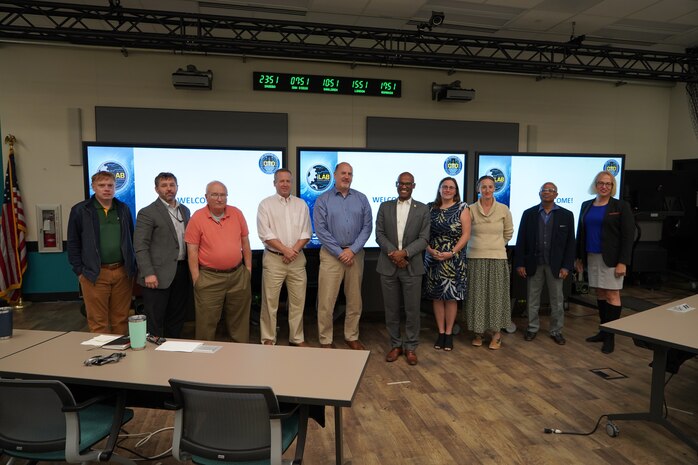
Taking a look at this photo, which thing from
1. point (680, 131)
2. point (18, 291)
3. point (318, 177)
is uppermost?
point (680, 131)

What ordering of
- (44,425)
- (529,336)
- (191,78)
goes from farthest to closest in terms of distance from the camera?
1. (191,78)
2. (529,336)
3. (44,425)

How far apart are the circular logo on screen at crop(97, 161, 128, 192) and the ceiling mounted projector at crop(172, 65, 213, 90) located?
1638 millimetres

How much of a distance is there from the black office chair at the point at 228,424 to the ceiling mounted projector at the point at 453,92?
5940 millimetres

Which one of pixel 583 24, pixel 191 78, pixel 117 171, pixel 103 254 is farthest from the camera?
pixel 583 24

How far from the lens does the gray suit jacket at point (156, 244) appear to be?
11.6 ft

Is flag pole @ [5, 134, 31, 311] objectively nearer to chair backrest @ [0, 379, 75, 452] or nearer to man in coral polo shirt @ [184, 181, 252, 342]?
man in coral polo shirt @ [184, 181, 252, 342]

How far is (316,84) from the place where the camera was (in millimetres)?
6473

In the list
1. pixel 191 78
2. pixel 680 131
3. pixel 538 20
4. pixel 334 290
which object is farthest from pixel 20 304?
pixel 680 131

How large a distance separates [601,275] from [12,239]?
6.94 meters

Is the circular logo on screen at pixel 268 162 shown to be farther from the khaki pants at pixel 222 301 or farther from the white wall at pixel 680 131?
the white wall at pixel 680 131

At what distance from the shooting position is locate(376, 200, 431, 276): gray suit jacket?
159 inches

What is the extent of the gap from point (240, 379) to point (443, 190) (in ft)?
9.23

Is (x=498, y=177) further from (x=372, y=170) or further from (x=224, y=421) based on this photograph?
(x=224, y=421)

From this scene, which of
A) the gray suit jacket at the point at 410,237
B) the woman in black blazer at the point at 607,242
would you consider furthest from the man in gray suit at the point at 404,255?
the woman in black blazer at the point at 607,242
